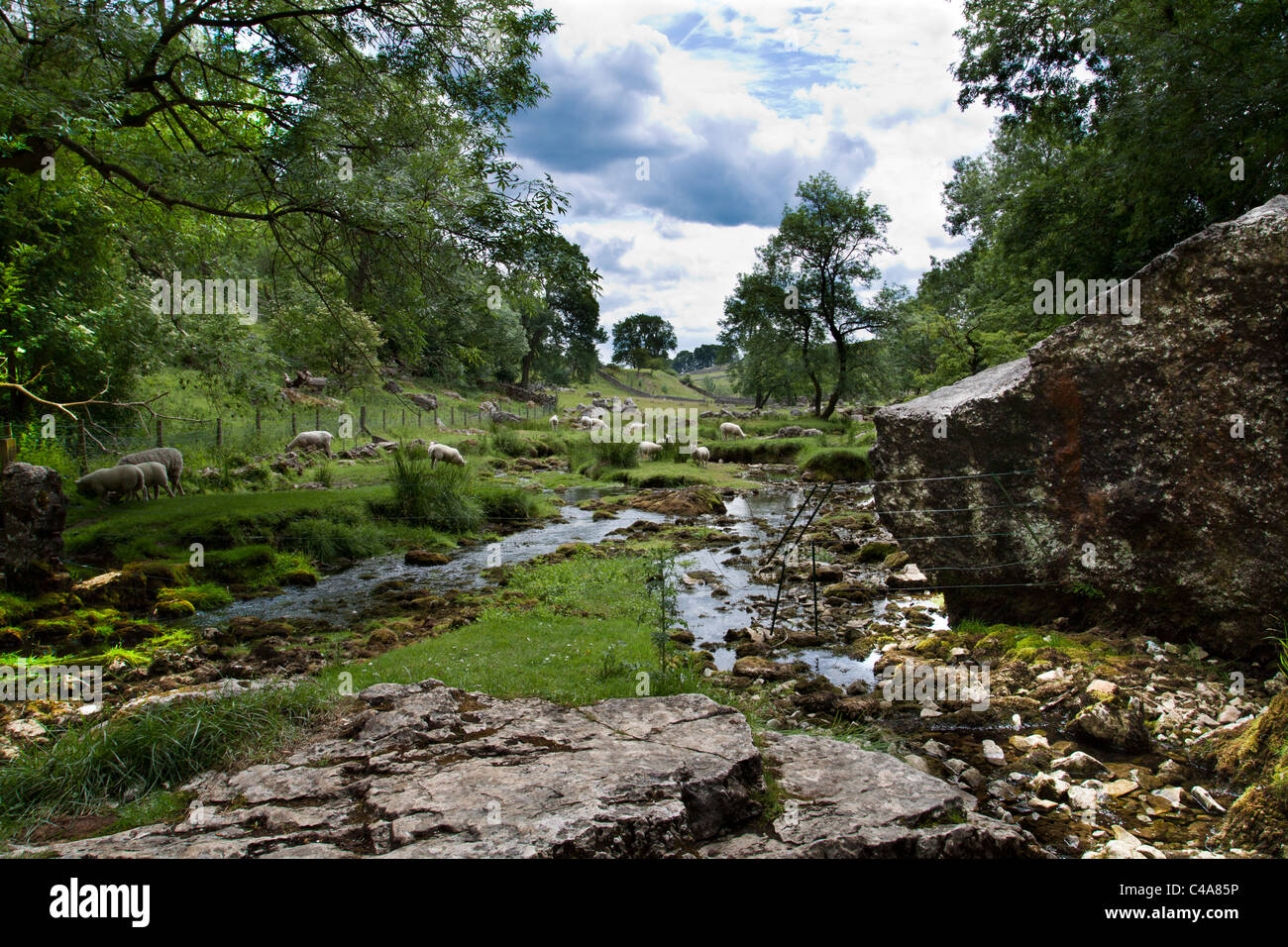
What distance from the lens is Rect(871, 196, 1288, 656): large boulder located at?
6633 mm

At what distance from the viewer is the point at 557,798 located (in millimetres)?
3875

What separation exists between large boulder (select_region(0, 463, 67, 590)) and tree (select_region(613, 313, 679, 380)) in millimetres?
93806

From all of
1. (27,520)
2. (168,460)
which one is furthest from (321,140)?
(168,460)

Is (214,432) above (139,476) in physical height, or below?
above

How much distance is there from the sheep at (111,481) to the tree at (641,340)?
89.1 meters

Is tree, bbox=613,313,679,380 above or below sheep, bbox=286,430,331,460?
above

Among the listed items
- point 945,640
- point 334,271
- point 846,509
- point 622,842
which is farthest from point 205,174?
point 846,509

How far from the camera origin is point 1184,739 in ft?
18.7

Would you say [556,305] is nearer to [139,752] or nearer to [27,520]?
[27,520]

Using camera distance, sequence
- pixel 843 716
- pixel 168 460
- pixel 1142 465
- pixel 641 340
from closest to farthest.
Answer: pixel 843 716, pixel 1142 465, pixel 168 460, pixel 641 340

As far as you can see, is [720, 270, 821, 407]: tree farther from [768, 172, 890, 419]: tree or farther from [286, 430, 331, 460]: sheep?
[286, 430, 331, 460]: sheep

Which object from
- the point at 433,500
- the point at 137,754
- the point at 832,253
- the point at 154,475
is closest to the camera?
the point at 137,754

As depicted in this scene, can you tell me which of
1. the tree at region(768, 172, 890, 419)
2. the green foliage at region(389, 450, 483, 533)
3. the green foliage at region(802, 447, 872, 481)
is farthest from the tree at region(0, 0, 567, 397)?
the tree at region(768, 172, 890, 419)

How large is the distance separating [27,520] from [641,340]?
325 ft
